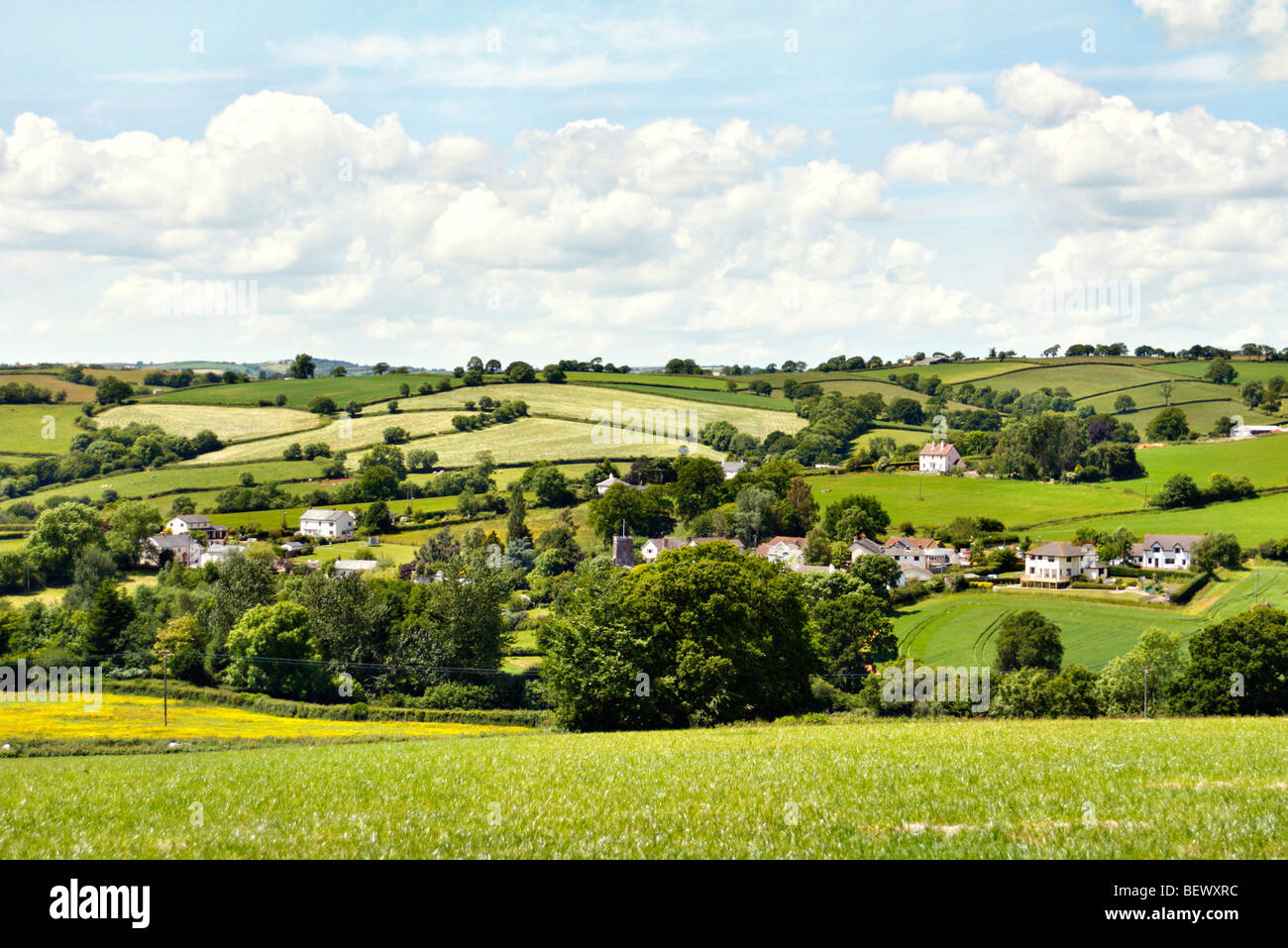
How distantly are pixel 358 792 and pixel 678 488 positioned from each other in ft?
473

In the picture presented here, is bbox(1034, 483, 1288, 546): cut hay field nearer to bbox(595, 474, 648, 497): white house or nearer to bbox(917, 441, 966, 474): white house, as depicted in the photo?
bbox(917, 441, 966, 474): white house

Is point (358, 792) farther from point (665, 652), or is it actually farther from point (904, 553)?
point (904, 553)

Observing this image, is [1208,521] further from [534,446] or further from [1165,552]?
[534,446]

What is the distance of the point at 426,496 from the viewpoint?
6289 inches

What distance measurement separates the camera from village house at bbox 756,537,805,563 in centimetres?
13688

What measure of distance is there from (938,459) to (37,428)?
16850 centimetres

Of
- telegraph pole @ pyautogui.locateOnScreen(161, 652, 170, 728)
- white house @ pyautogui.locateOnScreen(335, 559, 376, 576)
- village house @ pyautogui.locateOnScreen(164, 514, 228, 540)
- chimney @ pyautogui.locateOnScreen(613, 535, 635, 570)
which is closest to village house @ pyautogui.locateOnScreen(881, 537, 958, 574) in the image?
chimney @ pyautogui.locateOnScreen(613, 535, 635, 570)

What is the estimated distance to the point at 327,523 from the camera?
14425 cm

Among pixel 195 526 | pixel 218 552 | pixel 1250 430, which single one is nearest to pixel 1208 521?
pixel 1250 430

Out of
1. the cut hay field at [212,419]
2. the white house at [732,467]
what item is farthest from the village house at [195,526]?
the white house at [732,467]

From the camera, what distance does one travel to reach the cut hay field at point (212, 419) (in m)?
186

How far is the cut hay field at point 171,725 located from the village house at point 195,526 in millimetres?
67241
